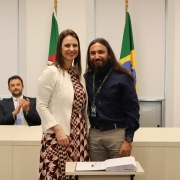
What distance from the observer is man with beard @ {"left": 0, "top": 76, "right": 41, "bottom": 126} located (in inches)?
147

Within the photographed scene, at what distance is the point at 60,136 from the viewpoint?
204cm

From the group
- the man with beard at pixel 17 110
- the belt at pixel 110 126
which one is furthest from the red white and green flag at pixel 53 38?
the belt at pixel 110 126

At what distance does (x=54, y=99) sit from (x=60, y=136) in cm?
25

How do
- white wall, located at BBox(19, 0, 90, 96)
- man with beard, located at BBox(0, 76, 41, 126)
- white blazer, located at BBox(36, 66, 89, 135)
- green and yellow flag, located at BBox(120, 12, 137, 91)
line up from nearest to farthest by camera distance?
white blazer, located at BBox(36, 66, 89, 135)
man with beard, located at BBox(0, 76, 41, 126)
green and yellow flag, located at BBox(120, 12, 137, 91)
white wall, located at BBox(19, 0, 90, 96)

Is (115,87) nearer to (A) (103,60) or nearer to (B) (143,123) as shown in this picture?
(A) (103,60)

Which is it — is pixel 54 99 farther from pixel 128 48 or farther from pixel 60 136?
pixel 128 48

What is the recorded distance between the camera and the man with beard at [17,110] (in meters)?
3.72

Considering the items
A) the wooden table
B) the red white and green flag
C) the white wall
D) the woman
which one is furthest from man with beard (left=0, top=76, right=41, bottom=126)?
the wooden table

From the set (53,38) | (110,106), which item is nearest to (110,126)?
(110,106)

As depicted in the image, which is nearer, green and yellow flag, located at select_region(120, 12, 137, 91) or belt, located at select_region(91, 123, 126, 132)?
belt, located at select_region(91, 123, 126, 132)

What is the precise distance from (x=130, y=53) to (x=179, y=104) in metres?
1.17

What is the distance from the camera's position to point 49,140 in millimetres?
2084

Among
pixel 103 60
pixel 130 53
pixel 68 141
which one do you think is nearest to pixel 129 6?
pixel 130 53

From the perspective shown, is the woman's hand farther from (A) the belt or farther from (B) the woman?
(A) the belt
